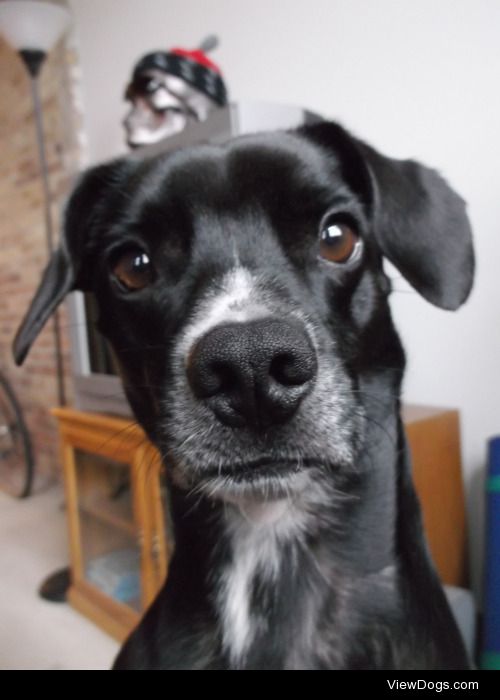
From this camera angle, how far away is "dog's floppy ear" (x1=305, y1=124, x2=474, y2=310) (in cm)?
85

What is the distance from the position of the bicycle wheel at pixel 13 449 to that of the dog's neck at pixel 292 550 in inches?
116

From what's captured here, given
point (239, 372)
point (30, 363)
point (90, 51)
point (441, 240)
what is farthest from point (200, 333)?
point (30, 363)

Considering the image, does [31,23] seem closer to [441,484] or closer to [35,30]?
[35,30]

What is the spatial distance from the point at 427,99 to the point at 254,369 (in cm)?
140

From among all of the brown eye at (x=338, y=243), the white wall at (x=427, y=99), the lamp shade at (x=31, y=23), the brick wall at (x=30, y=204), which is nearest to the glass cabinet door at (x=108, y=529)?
the white wall at (x=427, y=99)

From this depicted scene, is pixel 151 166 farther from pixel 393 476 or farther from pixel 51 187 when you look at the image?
A: pixel 51 187

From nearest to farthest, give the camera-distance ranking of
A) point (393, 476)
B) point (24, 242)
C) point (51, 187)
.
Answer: point (393, 476), point (51, 187), point (24, 242)

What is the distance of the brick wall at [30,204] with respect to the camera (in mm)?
3395

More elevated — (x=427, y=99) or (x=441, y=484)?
(x=427, y=99)

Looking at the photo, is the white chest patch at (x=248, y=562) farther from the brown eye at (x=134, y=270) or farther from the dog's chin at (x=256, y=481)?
the brown eye at (x=134, y=270)

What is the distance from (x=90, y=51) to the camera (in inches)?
127

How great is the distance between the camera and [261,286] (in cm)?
74

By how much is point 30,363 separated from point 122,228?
10.4 ft

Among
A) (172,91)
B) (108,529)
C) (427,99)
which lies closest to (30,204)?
(172,91)
